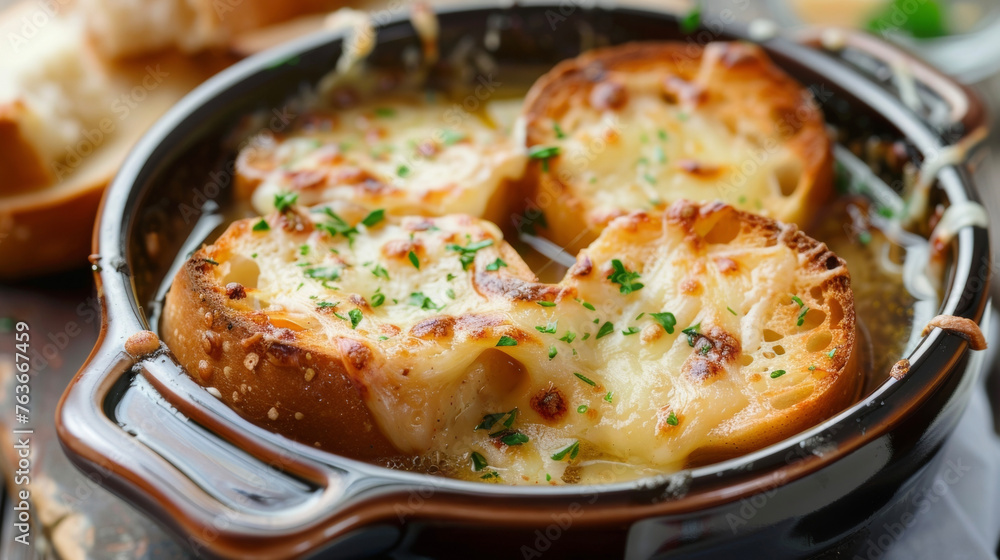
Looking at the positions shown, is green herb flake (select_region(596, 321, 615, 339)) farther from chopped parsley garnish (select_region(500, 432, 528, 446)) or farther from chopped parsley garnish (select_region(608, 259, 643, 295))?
chopped parsley garnish (select_region(500, 432, 528, 446))

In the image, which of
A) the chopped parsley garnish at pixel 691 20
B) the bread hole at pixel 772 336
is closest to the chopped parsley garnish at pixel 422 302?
the bread hole at pixel 772 336

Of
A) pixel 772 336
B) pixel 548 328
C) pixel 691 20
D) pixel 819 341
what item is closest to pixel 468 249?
pixel 548 328

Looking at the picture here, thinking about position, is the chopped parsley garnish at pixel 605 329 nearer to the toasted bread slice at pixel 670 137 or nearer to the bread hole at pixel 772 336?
the bread hole at pixel 772 336

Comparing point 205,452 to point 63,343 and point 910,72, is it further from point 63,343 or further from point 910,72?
point 910,72

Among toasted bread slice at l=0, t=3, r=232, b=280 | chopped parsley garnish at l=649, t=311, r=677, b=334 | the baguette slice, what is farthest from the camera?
toasted bread slice at l=0, t=3, r=232, b=280

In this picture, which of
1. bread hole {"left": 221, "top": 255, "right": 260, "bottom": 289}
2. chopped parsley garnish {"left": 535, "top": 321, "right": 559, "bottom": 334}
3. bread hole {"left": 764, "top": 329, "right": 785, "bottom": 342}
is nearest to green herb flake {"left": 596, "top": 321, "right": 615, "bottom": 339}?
chopped parsley garnish {"left": 535, "top": 321, "right": 559, "bottom": 334}

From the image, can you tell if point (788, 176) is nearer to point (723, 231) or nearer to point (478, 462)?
point (723, 231)

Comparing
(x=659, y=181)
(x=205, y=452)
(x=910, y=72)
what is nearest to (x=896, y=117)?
(x=910, y=72)

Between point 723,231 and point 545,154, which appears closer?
point 723,231
